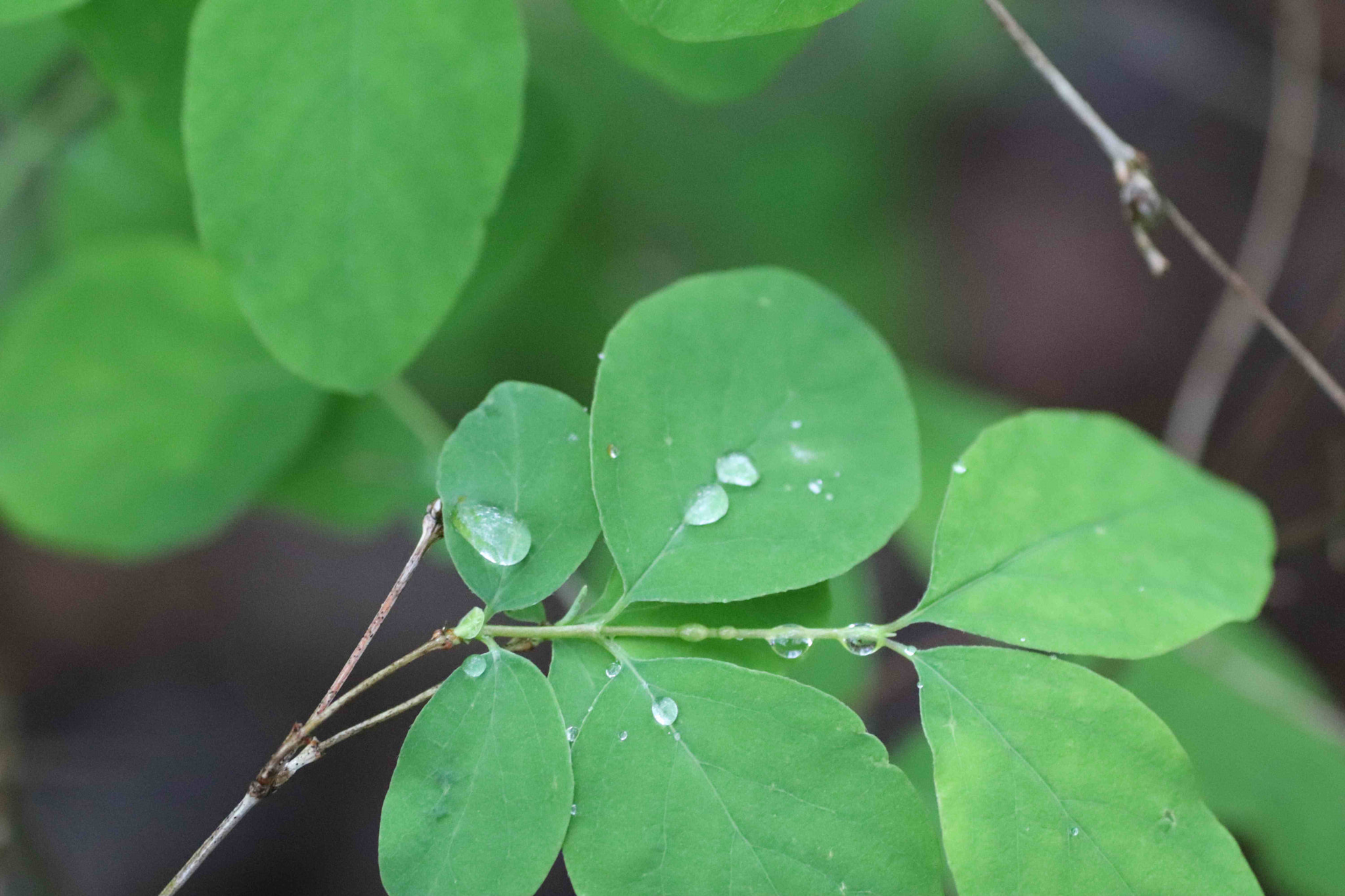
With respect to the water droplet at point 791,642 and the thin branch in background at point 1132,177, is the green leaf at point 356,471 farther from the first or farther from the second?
the thin branch in background at point 1132,177

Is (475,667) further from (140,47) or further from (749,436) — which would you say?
(140,47)

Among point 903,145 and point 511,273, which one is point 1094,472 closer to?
point 511,273

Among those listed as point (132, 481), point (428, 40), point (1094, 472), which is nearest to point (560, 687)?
point (1094, 472)

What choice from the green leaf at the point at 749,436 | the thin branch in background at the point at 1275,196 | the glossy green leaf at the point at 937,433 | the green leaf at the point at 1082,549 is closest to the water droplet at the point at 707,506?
the green leaf at the point at 749,436

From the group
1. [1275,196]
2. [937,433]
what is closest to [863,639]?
[937,433]

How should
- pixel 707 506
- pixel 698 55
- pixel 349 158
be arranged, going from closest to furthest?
pixel 707 506, pixel 349 158, pixel 698 55

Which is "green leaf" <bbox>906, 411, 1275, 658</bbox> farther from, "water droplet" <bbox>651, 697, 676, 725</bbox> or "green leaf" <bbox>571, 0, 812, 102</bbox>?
"green leaf" <bbox>571, 0, 812, 102</bbox>
